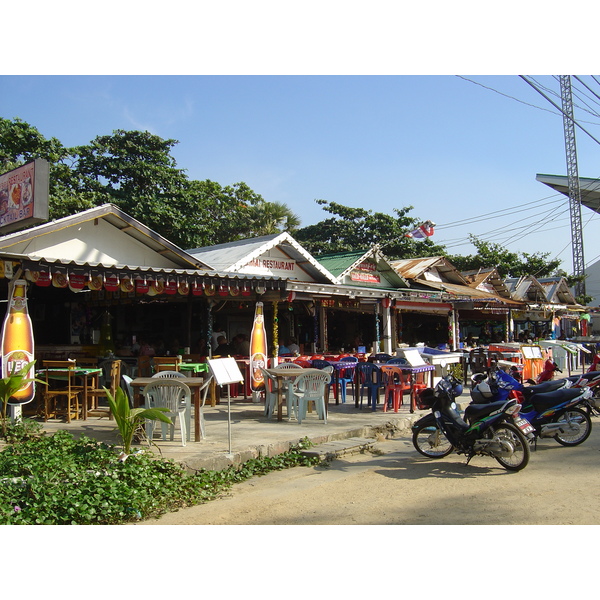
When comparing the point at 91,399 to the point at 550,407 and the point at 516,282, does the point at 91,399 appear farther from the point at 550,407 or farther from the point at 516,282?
the point at 516,282

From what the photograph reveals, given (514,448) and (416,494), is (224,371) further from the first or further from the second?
(514,448)

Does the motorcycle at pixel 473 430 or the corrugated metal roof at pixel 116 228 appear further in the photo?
the corrugated metal roof at pixel 116 228

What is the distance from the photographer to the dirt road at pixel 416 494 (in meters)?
4.81

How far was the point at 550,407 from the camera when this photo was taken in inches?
294

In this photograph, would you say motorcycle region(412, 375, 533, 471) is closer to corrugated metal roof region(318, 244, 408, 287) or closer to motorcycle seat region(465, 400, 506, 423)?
motorcycle seat region(465, 400, 506, 423)

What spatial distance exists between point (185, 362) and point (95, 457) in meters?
6.10

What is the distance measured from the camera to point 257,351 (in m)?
12.0

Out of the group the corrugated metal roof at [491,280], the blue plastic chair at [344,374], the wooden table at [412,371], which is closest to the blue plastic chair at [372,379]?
the wooden table at [412,371]

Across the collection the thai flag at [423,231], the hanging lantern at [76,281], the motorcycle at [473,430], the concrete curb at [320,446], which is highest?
the thai flag at [423,231]

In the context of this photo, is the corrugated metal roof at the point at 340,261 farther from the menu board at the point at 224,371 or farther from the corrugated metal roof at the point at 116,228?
the menu board at the point at 224,371

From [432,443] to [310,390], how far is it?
260 centimetres

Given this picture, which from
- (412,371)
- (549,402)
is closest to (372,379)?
(412,371)

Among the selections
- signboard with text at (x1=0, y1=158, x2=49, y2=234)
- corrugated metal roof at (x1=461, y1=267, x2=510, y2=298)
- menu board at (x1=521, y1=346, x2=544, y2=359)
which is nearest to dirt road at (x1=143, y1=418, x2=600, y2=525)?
signboard with text at (x1=0, y1=158, x2=49, y2=234)

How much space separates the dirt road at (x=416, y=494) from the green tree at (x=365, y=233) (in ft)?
91.1
